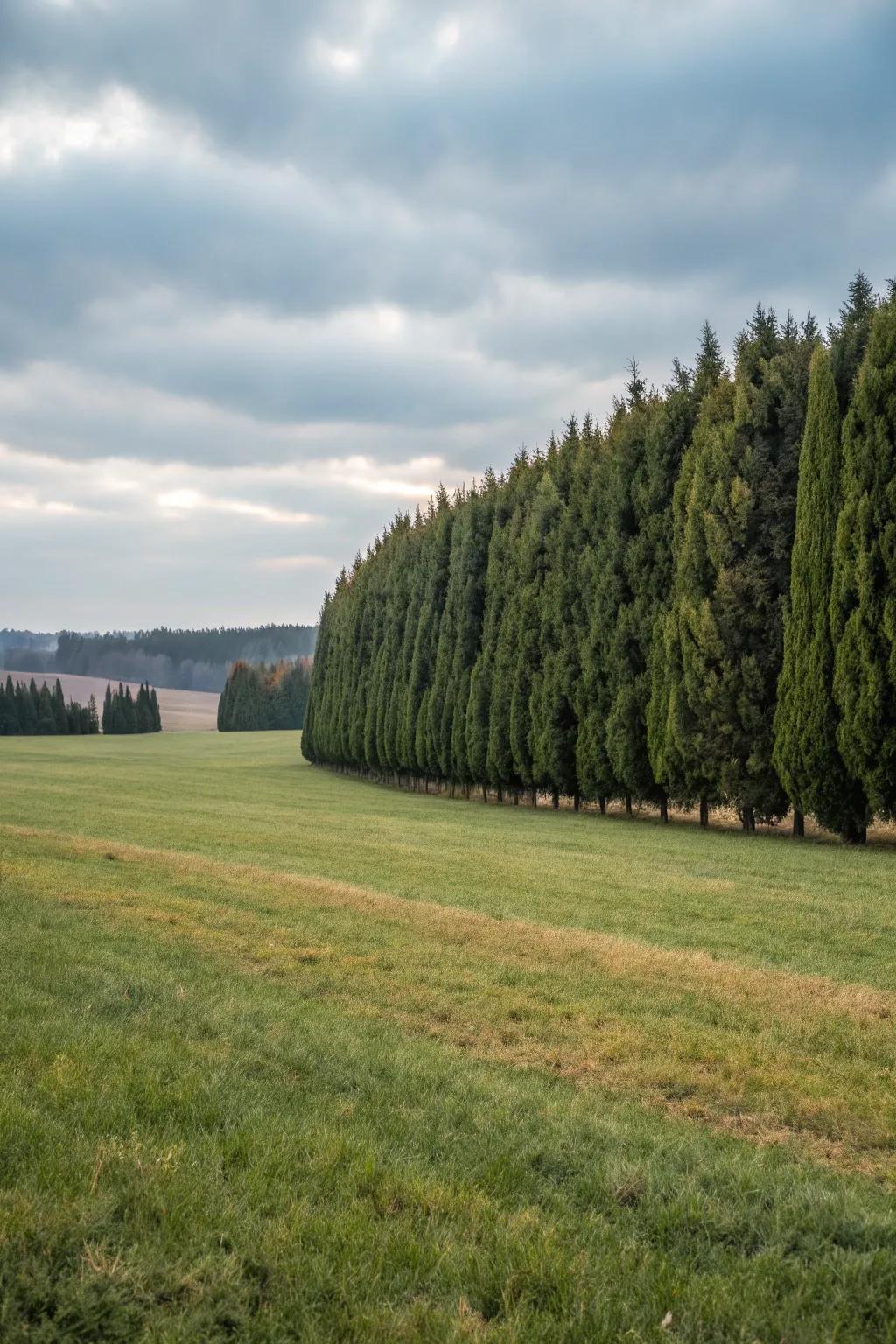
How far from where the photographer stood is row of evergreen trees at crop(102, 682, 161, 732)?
82.1m

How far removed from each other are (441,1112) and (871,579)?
12957mm

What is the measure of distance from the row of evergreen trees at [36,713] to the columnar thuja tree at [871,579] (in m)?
74.0

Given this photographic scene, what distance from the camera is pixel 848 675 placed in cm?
1436

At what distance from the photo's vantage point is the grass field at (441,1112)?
2.47m

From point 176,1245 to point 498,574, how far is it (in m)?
24.4

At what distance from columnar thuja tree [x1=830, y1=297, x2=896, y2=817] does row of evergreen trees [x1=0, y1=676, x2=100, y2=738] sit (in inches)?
2912

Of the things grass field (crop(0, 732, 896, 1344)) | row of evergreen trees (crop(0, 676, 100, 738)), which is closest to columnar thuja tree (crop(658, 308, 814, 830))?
grass field (crop(0, 732, 896, 1344))

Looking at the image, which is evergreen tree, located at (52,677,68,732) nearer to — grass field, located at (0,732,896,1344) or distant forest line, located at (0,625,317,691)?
distant forest line, located at (0,625,317,691)

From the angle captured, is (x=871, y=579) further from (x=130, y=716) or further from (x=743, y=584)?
(x=130, y=716)

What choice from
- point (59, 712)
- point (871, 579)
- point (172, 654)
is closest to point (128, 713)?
point (59, 712)

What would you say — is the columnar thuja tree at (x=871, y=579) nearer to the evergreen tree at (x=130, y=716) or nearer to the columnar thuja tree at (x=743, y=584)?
the columnar thuja tree at (x=743, y=584)

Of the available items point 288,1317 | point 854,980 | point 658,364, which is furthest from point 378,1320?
point 658,364

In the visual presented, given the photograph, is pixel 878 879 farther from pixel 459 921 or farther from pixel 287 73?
pixel 287 73

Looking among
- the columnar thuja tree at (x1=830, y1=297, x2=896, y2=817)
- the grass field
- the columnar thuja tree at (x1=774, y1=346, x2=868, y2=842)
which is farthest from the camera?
the columnar thuja tree at (x1=774, y1=346, x2=868, y2=842)
